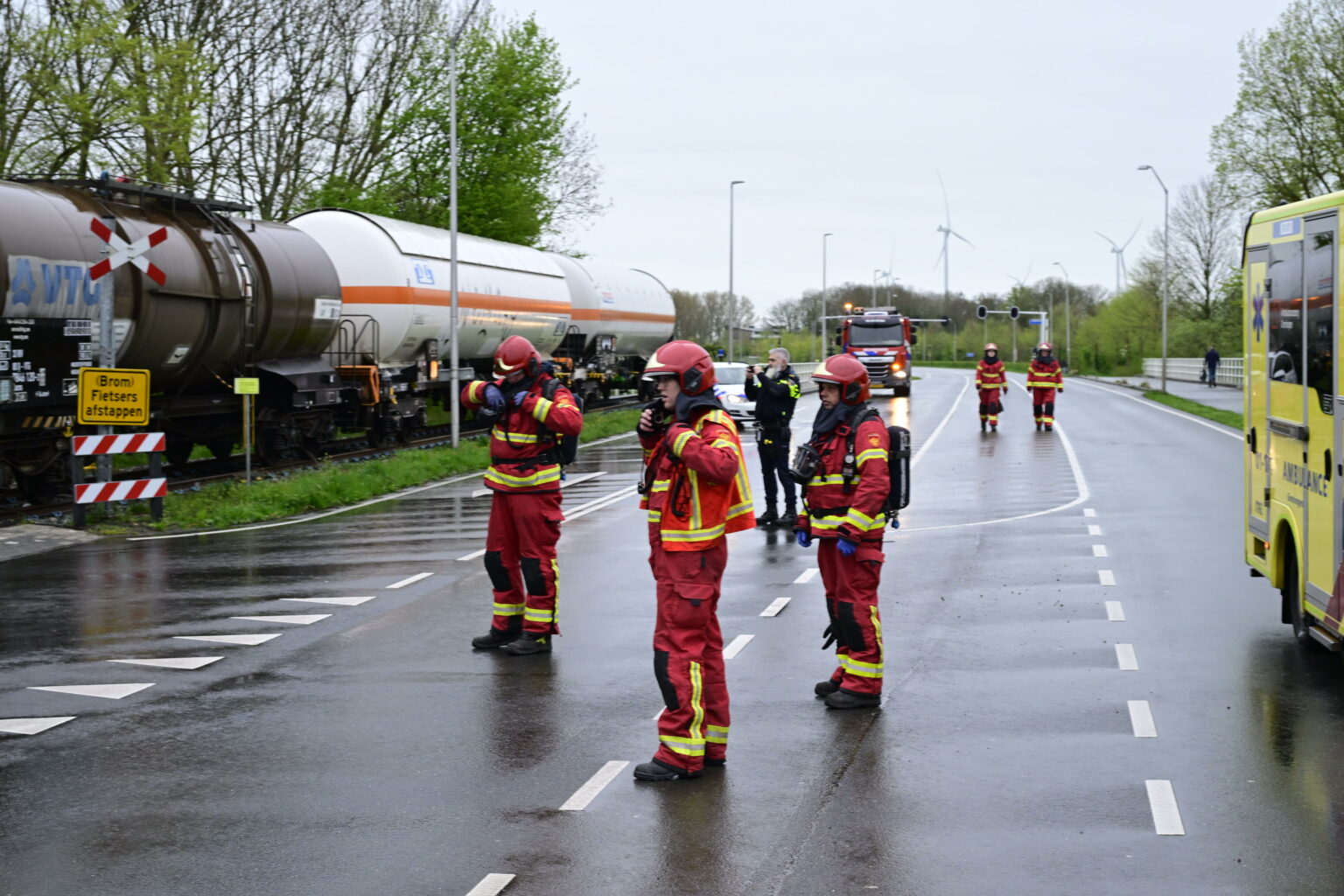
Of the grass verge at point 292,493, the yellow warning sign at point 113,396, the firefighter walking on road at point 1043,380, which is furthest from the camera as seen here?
the firefighter walking on road at point 1043,380

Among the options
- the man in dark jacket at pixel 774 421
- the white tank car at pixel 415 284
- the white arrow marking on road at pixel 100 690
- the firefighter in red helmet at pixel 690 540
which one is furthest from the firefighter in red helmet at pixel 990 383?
the firefighter in red helmet at pixel 690 540

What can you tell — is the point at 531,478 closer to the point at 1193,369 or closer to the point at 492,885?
the point at 492,885

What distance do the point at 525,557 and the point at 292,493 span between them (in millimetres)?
10120

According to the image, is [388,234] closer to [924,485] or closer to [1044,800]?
[924,485]

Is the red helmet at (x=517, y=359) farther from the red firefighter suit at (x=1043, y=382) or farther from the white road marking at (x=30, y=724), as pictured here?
the red firefighter suit at (x=1043, y=382)

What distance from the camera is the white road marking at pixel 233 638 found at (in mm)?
10409

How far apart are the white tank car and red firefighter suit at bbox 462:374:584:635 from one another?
16.2 m

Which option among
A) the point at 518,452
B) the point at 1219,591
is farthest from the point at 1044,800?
the point at 1219,591

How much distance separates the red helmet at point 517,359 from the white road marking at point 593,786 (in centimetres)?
320

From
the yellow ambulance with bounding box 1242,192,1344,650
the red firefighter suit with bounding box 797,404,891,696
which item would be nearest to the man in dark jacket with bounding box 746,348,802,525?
the yellow ambulance with bounding box 1242,192,1344,650

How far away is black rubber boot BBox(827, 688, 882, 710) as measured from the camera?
330 inches

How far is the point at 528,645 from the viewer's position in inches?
389

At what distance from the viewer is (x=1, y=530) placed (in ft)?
53.2

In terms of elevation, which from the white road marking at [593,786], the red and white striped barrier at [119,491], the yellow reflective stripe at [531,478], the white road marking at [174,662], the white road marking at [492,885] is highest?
the yellow reflective stripe at [531,478]
